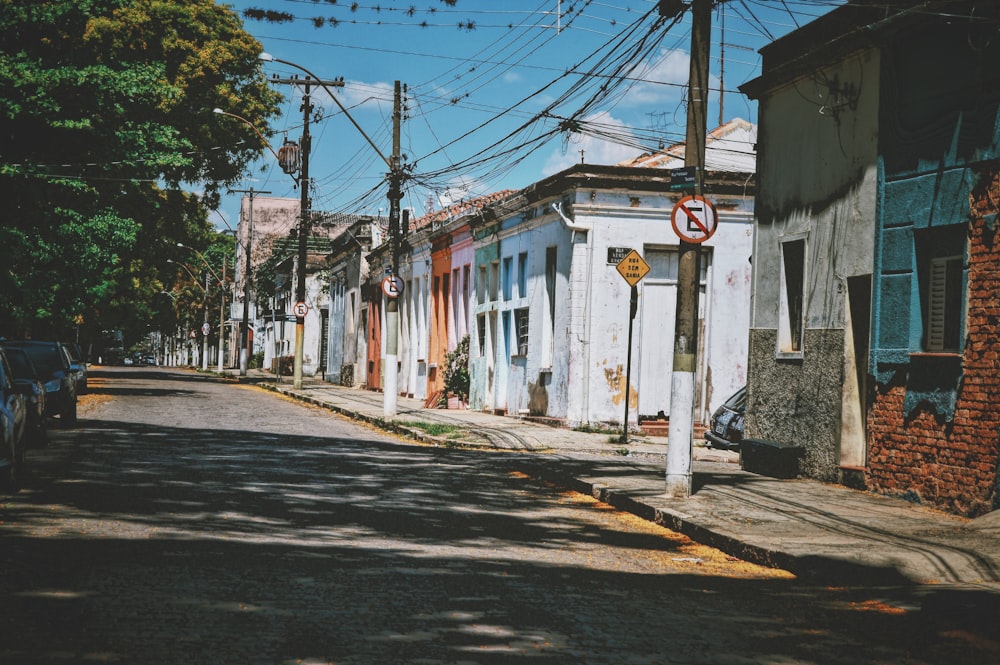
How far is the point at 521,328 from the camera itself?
2720 centimetres

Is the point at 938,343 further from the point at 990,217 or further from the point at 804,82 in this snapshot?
the point at 804,82

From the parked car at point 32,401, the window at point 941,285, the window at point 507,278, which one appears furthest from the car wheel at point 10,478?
the window at point 507,278

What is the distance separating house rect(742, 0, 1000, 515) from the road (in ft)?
11.6

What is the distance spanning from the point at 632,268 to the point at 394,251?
7829 mm

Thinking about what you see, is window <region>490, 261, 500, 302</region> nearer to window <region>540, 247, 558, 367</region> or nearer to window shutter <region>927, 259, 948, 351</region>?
window <region>540, 247, 558, 367</region>

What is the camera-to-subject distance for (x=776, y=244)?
15.9 m

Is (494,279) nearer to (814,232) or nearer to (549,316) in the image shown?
(549,316)

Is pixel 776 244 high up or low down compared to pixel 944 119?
down

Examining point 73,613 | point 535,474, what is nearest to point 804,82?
point 535,474

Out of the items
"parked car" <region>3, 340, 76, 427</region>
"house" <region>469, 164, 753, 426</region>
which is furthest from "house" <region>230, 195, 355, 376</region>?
"parked car" <region>3, 340, 76, 427</region>

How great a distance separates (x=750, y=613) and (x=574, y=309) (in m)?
16.3

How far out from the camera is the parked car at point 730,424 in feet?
61.5

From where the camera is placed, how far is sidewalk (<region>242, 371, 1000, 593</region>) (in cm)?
859

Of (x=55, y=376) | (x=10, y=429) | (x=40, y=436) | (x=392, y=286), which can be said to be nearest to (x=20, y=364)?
(x=40, y=436)
